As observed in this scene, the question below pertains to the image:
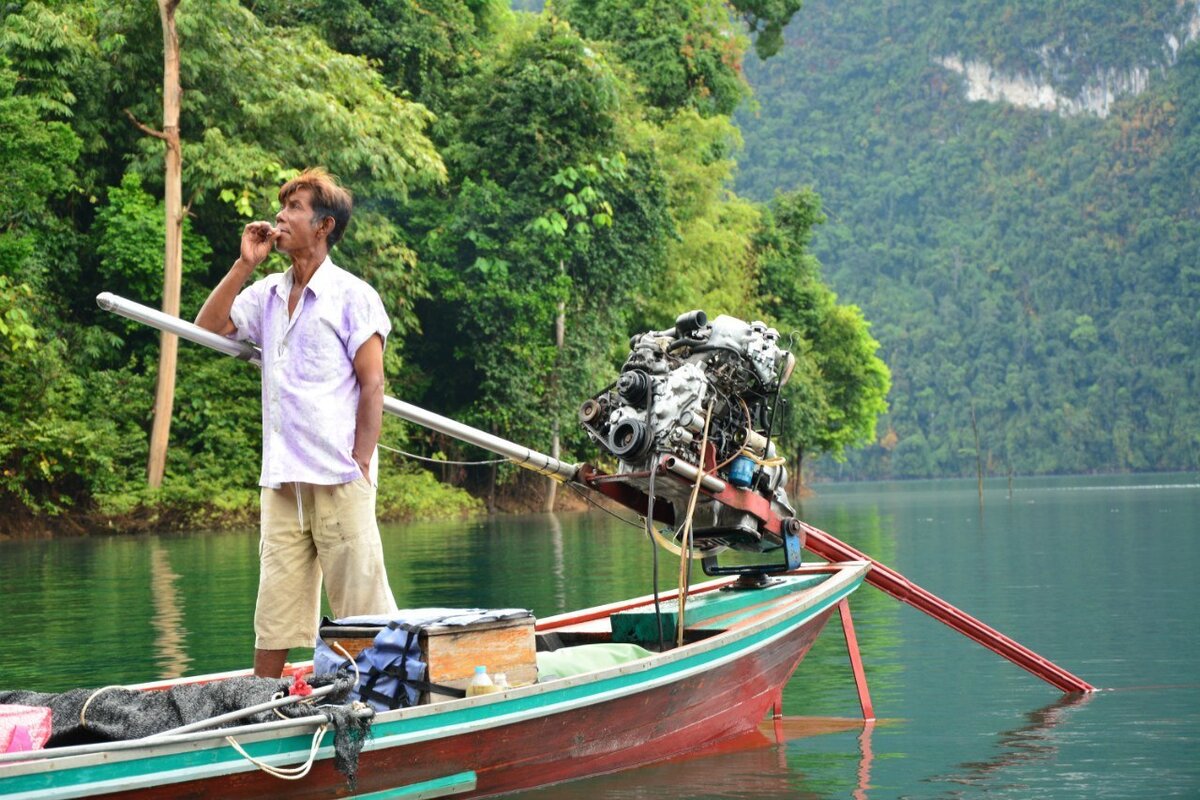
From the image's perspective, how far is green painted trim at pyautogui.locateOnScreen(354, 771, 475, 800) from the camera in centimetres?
628

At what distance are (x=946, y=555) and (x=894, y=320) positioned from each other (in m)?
129

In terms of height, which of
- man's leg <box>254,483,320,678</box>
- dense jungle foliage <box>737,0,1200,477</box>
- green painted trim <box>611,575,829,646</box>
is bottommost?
green painted trim <box>611,575,829,646</box>

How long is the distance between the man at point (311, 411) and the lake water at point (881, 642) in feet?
4.12

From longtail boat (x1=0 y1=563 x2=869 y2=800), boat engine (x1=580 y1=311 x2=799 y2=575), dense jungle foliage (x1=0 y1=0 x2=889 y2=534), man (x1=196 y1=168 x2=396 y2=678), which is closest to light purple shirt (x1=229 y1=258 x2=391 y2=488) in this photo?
man (x1=196 y1=168 x2=396 y2=678)

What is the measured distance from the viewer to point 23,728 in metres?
5.66

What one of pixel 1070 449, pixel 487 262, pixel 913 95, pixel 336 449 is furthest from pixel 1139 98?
pixel 336 449

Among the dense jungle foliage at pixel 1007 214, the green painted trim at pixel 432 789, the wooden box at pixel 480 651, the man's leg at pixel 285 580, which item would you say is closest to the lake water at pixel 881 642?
the green painted trim at pixel 432 789

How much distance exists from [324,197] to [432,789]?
241cm

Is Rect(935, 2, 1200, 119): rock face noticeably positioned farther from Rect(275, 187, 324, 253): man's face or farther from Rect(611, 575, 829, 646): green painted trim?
Rect(275, 187, 324, 253): man's face

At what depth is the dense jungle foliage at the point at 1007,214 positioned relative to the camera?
448 ft

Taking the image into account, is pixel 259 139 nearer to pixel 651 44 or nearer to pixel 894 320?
pixel 651 44

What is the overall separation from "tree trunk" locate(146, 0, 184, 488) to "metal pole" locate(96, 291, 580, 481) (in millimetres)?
19062

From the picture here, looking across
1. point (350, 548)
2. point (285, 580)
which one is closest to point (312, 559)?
point (285, 580)

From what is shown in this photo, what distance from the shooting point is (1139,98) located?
533 ft
